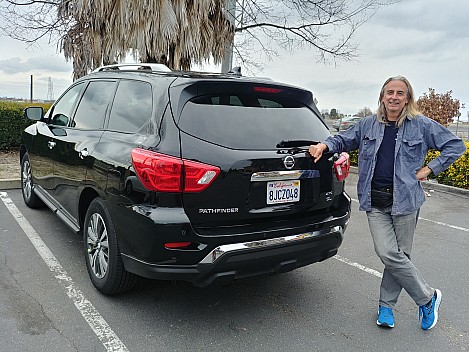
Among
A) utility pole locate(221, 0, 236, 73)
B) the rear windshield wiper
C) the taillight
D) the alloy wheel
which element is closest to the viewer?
the taillight

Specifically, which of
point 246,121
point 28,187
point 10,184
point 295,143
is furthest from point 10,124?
point 295,143

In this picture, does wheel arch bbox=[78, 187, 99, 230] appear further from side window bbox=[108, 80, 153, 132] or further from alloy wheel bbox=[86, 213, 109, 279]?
side window bbox=[108, 80, 153, 132]

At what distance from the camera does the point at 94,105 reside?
3908 millimetres

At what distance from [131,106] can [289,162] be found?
129cm

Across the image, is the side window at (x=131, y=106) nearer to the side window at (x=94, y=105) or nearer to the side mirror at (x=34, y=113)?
the side window at (x=94, y=105)

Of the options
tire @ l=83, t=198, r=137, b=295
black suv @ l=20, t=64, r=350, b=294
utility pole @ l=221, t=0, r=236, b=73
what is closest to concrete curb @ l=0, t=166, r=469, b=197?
black suv @ l=20, t=64, r=350, b=294

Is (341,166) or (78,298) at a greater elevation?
(341,166)

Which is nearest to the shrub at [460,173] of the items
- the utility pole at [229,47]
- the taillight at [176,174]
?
the utility pole at [229,47]

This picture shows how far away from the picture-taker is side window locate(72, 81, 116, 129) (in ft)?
12.1

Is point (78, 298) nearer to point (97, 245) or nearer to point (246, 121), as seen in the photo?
point (97, 245)

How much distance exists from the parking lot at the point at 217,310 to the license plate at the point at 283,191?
0.94 meters

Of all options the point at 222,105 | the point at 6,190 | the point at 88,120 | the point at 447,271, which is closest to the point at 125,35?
the point at 6,190

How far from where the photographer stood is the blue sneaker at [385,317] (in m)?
3.13

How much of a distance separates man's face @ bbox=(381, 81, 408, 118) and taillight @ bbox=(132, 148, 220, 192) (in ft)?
4.37
